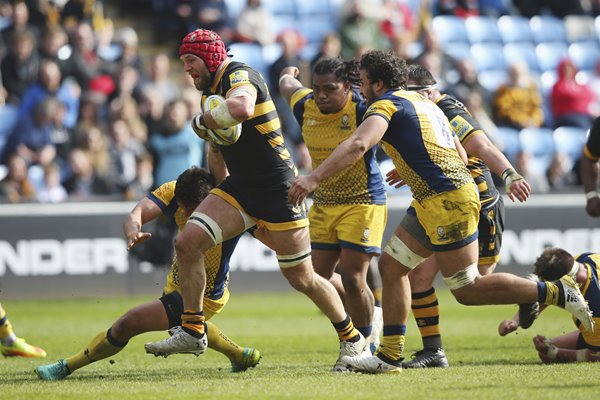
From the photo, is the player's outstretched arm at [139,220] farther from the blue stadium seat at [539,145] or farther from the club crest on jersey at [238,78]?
the blue stadium seat at [539,145]

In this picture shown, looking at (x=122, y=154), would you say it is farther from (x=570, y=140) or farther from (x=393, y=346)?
(x=393, y=346)

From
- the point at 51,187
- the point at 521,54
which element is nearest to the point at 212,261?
the point at 51,187

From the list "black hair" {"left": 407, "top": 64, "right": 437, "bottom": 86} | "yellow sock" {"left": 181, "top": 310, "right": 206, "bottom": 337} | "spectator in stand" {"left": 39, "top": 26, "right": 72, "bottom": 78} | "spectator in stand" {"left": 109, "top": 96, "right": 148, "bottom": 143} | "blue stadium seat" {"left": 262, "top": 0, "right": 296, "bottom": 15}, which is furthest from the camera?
"blue stadium seat" {"left": 262, "top": 0, "right": 296, "bottom": 15}

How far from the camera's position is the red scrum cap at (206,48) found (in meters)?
8.41

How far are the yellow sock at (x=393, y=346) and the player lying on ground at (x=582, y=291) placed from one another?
1.28 metres

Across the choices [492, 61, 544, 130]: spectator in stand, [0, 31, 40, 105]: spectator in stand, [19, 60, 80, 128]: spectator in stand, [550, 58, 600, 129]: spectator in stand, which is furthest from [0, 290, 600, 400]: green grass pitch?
[550, 58, 600, 129]: spectator in stand

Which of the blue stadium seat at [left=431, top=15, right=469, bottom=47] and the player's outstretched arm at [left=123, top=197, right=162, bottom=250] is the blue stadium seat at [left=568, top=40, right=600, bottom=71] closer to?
the blue stadium seat at [left=431, top=15, right=469, bottom=47]

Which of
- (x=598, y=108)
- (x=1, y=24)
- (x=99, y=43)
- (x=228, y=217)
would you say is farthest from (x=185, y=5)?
(x=228, y=217)

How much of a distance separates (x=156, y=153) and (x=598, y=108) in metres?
9.09

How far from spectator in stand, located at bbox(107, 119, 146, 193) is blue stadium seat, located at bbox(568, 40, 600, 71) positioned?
32.2 feet

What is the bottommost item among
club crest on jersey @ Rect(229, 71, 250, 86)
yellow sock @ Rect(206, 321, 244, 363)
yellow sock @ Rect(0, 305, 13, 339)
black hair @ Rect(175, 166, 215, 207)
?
yellow sock @ Rect(0, 305, 13, 339)

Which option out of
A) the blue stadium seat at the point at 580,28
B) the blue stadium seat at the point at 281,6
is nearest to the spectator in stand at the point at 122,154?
the blue stadium seat at the point at 281,6

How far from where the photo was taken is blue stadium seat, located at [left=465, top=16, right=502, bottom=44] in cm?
2202

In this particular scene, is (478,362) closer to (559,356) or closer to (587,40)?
(559,356)
